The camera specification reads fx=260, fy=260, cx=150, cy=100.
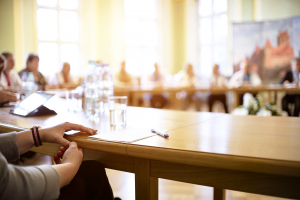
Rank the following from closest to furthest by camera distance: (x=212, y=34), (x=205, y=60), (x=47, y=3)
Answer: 1. (x=47, y=3)
2. (x=212, y=34)
3. (x=205, y=60)

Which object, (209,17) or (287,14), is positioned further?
(209,17)

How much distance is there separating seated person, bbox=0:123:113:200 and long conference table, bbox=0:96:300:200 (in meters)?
0.04

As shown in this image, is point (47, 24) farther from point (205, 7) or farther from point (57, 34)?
point (205, 7)

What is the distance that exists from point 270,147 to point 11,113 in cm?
127

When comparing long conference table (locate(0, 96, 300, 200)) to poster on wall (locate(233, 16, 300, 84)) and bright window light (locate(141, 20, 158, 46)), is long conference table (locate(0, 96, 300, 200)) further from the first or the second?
bright window light (locate(141, 20, 158, 46))

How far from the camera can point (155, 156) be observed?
686 mm

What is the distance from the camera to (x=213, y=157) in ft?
2.01

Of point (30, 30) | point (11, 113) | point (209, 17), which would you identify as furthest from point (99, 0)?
point (11, 113)

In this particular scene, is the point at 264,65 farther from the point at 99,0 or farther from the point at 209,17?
the point at 99,0

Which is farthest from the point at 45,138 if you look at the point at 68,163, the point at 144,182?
the point at 144,182

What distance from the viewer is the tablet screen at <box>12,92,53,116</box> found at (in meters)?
1.30

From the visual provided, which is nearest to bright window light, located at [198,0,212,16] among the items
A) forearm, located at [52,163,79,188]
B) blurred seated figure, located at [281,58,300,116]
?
blurred seated figure, located at [281,58,300,116]

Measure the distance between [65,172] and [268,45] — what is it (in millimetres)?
6919

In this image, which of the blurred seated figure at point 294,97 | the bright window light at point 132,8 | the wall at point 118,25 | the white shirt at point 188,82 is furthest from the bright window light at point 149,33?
the blurred seated figure at point 294,97
